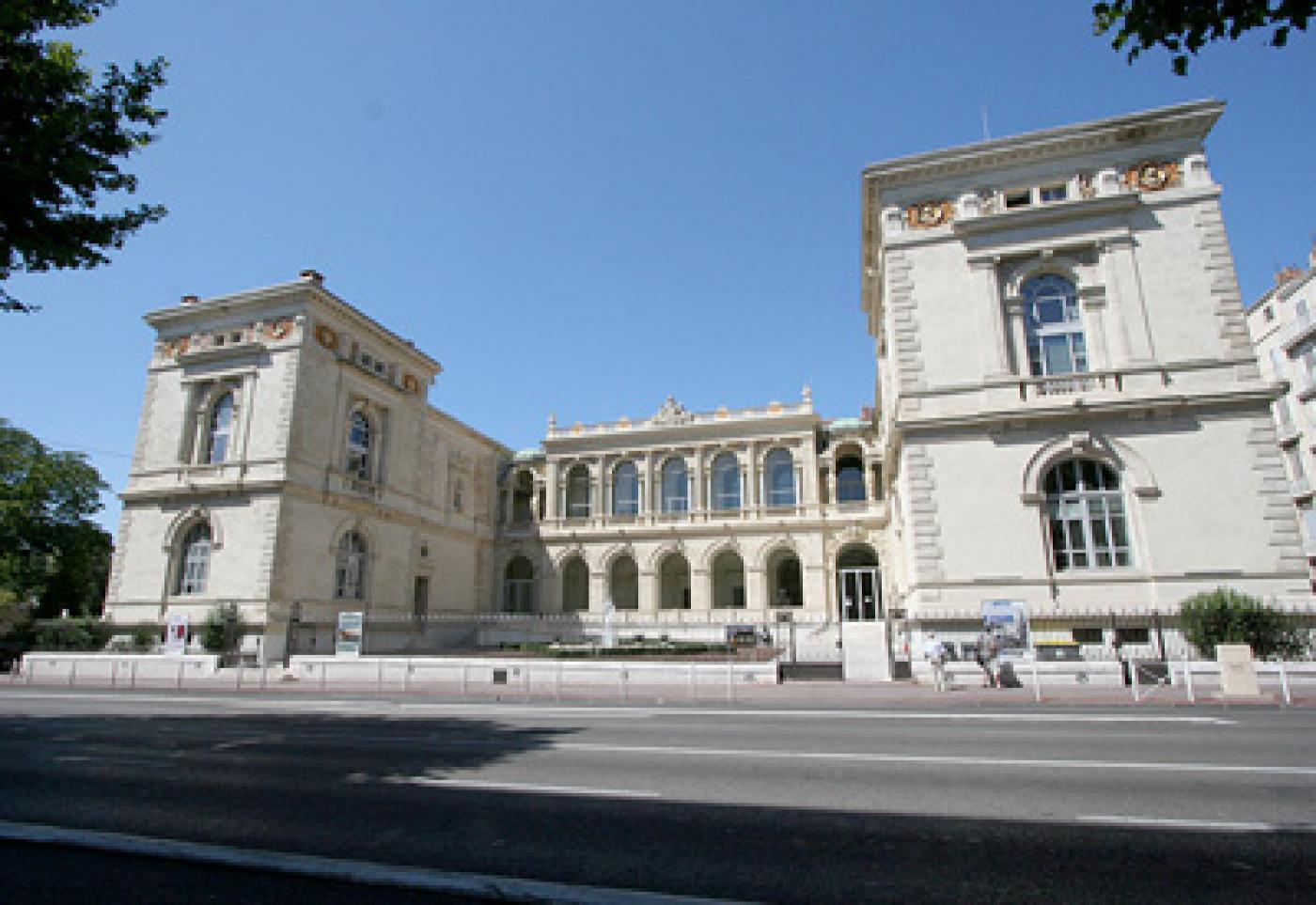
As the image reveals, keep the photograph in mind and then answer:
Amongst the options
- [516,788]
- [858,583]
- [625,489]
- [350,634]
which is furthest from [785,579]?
[516,788]

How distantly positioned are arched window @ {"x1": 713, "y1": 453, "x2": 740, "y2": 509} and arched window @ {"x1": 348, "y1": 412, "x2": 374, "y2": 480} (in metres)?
20.4

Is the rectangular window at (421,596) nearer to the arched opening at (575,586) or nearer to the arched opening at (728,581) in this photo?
the arched opening at (575,586)

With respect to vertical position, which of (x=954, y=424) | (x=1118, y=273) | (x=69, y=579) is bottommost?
(x=69, y=579)

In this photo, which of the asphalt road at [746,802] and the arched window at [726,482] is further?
the arched window at [726,482]

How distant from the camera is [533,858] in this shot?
4.75 metres

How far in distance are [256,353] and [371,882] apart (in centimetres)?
3298

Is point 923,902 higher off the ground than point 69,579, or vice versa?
point 69,579

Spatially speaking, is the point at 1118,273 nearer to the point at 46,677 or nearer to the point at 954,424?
the point at 954,424

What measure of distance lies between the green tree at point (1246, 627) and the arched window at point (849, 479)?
22.6 m

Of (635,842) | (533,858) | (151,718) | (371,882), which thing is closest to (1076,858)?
(635,842)

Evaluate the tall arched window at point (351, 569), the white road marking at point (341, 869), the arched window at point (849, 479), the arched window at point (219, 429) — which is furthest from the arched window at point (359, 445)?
the white road marking at point (341, 869)

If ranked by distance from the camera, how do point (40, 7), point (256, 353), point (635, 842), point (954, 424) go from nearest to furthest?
point (635, 842)
point (40, 7)
point (954, 424)
point (256, 353)

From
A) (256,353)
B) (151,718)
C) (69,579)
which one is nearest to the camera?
(151,718)

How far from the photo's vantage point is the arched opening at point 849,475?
40.8 meters
